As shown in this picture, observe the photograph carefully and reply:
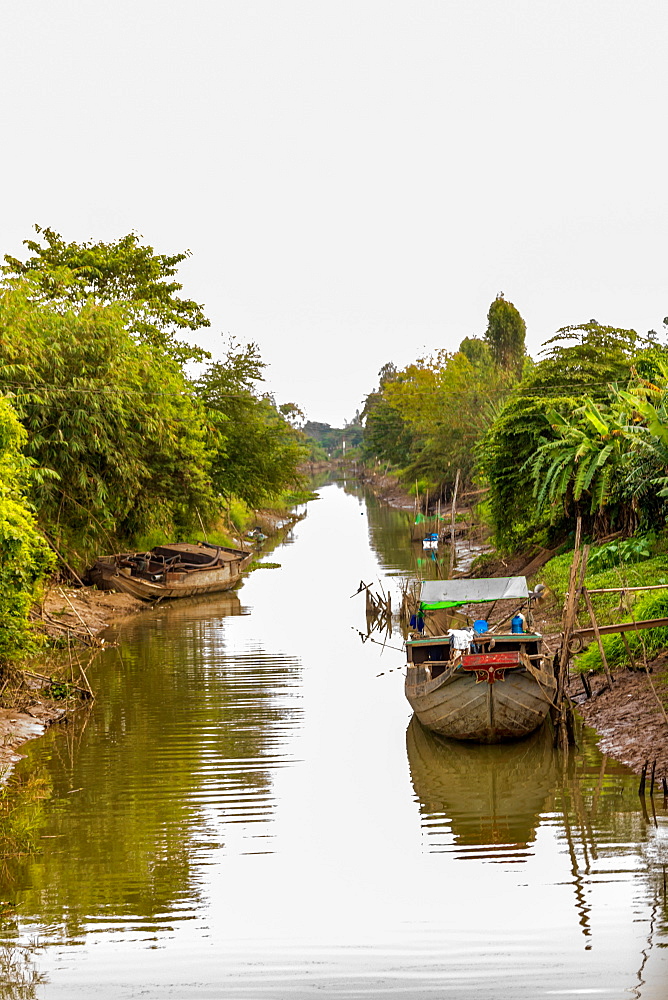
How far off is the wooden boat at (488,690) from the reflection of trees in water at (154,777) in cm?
261

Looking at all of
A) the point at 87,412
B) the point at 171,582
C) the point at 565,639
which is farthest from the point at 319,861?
the point at 171,582

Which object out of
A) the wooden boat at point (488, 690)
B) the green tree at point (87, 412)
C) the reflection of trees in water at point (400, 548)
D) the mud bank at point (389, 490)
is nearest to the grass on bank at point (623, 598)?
the wooden boat at point (488, 690)

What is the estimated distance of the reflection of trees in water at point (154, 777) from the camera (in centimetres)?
1098

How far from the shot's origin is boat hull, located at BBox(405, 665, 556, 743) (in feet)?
51.4

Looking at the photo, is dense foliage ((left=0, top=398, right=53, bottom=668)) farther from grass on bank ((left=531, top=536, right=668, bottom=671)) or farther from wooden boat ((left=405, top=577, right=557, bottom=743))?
grass on bank ((left=531, top=536, right=668, bottom=671))

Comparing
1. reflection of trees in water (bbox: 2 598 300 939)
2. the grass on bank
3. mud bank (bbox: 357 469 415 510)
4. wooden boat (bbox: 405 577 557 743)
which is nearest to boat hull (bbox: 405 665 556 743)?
wooden boat (bbox: 405 577 557 743)

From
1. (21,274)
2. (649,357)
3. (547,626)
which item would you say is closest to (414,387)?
(21,274)

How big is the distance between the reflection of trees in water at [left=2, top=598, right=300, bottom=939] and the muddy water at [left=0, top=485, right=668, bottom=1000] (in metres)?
0.04

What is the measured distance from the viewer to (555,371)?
30.4 m

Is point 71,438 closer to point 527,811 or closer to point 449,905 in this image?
point 527,811

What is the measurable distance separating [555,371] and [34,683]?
59.2ft

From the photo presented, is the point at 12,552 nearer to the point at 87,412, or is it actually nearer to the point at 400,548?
the point at 87,412

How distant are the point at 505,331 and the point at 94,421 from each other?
56.5 meters

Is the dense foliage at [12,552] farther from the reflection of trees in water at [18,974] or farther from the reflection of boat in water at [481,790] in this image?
the reflection of trees in water at [18,974]
